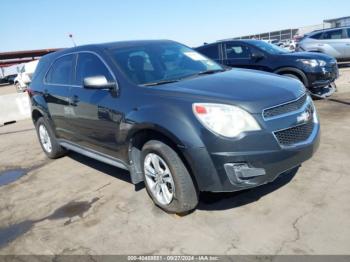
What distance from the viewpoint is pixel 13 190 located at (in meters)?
5.36

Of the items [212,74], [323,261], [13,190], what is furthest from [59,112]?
[323,261]

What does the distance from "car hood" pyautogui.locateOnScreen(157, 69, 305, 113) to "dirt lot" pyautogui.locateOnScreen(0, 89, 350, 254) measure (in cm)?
105

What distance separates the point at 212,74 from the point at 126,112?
1119 mm

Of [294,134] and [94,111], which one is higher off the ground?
[94,111]

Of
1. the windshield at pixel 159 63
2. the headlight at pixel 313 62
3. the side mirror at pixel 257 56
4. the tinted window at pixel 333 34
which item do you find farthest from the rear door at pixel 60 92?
the tinted window at pixel 333 34

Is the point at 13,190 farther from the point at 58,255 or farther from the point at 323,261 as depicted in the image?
the point at 323,261

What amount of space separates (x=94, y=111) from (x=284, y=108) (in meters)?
2.22

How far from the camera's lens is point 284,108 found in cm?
345

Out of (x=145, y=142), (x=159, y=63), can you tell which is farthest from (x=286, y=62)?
(x=145, y=142)

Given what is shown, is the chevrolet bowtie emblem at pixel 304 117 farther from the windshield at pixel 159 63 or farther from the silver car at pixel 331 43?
the silver car at pixel 331 43

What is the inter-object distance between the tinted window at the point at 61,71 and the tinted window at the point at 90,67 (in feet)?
0.93

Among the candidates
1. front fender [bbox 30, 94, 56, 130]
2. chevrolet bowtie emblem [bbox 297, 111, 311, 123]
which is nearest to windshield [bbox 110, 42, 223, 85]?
chevrolet bowtie emblem [bbox 297, 111, 311, 123]

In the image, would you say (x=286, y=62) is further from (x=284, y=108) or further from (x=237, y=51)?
(x=284, y=108)

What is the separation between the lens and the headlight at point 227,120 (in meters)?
3.20
